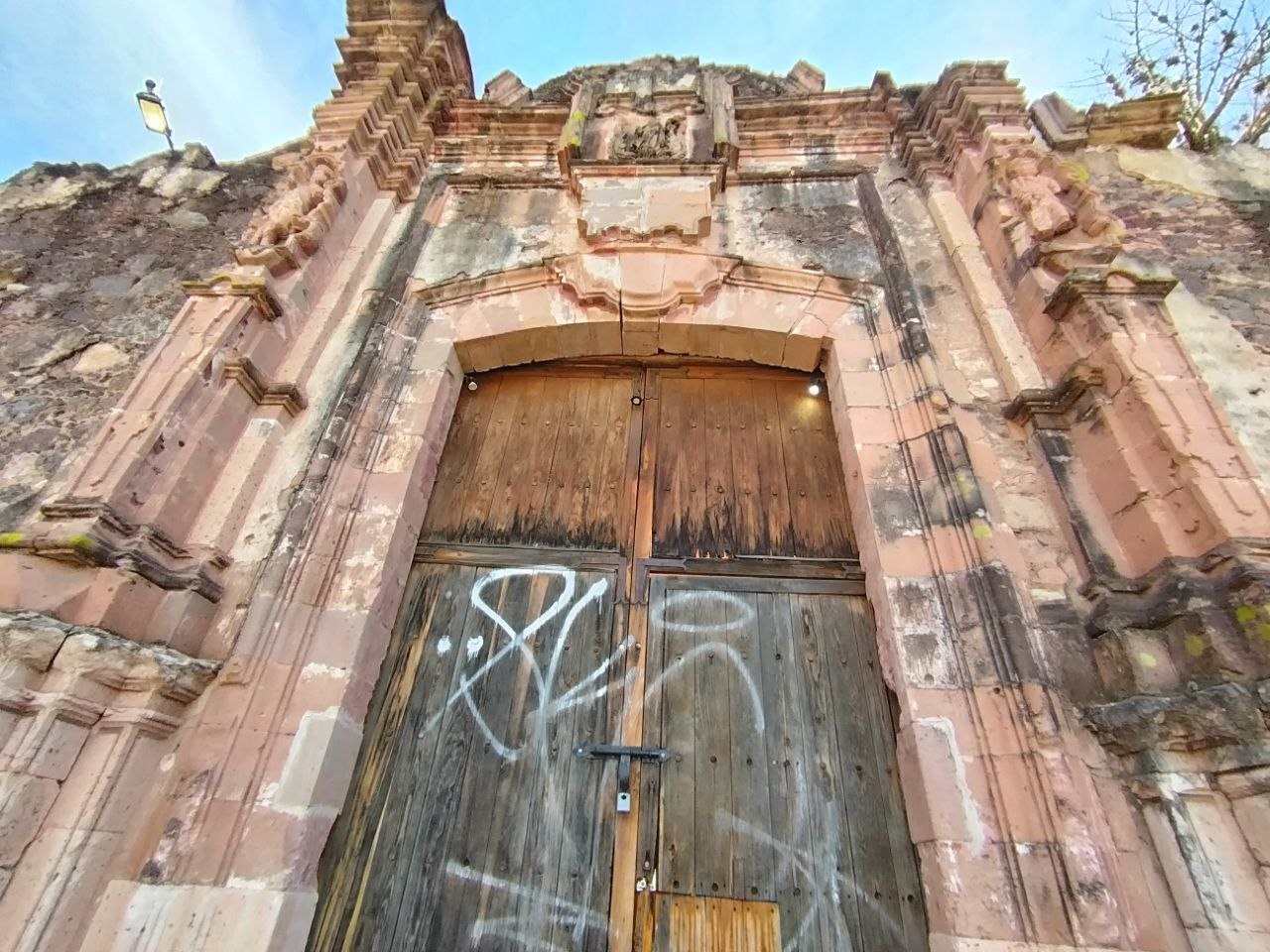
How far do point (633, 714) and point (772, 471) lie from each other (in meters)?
1.37

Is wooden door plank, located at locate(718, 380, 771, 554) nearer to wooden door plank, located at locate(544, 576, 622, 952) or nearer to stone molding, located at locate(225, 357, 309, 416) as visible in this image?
wooden door plank, located at locate(544, 576, 622, 952)

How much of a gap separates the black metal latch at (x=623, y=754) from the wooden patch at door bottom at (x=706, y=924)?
0.39 meters

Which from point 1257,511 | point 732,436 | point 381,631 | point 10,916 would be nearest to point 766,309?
point 732,436

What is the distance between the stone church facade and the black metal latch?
0.06ft

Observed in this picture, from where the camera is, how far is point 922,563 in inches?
98.5

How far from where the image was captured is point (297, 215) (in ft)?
11.3

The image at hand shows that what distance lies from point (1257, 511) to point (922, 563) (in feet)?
3.32

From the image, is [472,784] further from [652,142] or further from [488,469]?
[652,142]

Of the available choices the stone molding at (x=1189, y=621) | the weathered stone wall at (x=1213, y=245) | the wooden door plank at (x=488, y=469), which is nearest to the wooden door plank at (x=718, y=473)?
the wooden door plank at (x=488, y=469)

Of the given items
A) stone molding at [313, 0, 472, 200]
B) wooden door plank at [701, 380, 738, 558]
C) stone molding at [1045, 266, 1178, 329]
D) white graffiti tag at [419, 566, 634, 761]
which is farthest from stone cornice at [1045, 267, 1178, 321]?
stone molding at [313, 0, 472, 200]

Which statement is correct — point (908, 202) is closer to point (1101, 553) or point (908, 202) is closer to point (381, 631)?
point (1101, 553)

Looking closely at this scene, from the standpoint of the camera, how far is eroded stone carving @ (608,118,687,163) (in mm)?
4079

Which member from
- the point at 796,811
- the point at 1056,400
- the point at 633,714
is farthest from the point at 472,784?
the point at 1056,400

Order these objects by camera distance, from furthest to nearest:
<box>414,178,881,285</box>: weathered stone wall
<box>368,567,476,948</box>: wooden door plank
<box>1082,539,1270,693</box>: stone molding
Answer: <box>414,178,881,285</box>: weathered stone wall, <box>368,567,476,948</box>: wooden door plank, <box>1082,539,1270,693</box>: stone molding
